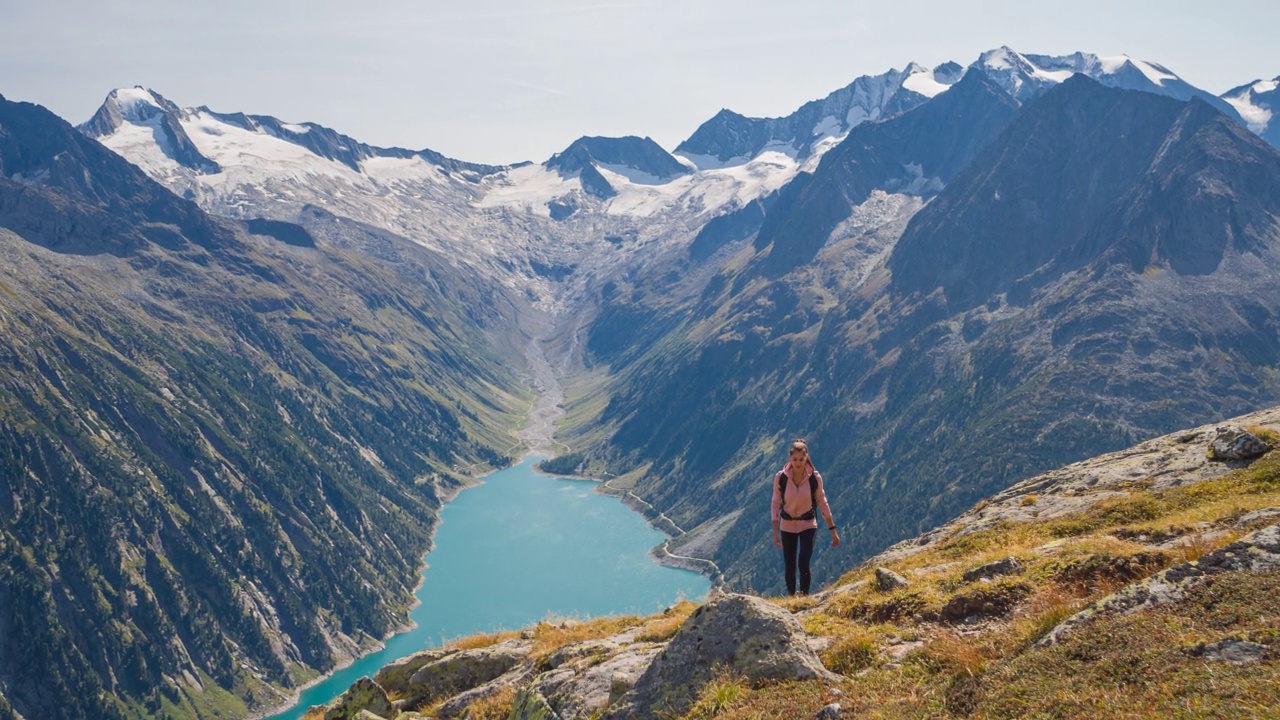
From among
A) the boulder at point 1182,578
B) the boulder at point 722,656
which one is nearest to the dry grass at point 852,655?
the boulder at point 722,656

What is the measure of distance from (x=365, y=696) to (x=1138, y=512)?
2357 cm

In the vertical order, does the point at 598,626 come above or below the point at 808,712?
below

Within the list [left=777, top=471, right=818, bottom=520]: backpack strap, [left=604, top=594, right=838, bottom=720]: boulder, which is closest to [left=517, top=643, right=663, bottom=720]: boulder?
[left=604, top=594, right=838, bottom=720]: boulder

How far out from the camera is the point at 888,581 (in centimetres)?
2081

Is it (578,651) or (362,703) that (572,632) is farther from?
(362,703)

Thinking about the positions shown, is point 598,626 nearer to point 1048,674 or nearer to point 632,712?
point 632,712

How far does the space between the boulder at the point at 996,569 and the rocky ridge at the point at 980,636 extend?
0.16 ft

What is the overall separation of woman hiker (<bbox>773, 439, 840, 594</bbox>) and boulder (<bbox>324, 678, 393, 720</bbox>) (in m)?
13.1

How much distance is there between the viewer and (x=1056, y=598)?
1591cm

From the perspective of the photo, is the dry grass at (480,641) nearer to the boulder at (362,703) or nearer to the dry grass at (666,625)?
the boulder at (362,703)

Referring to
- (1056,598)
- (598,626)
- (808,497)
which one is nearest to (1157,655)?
(1056,598)

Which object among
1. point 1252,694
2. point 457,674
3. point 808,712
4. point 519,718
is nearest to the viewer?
point 1252,694

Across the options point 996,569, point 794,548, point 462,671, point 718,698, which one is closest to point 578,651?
point 462,671

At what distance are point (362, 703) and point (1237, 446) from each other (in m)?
28.7
